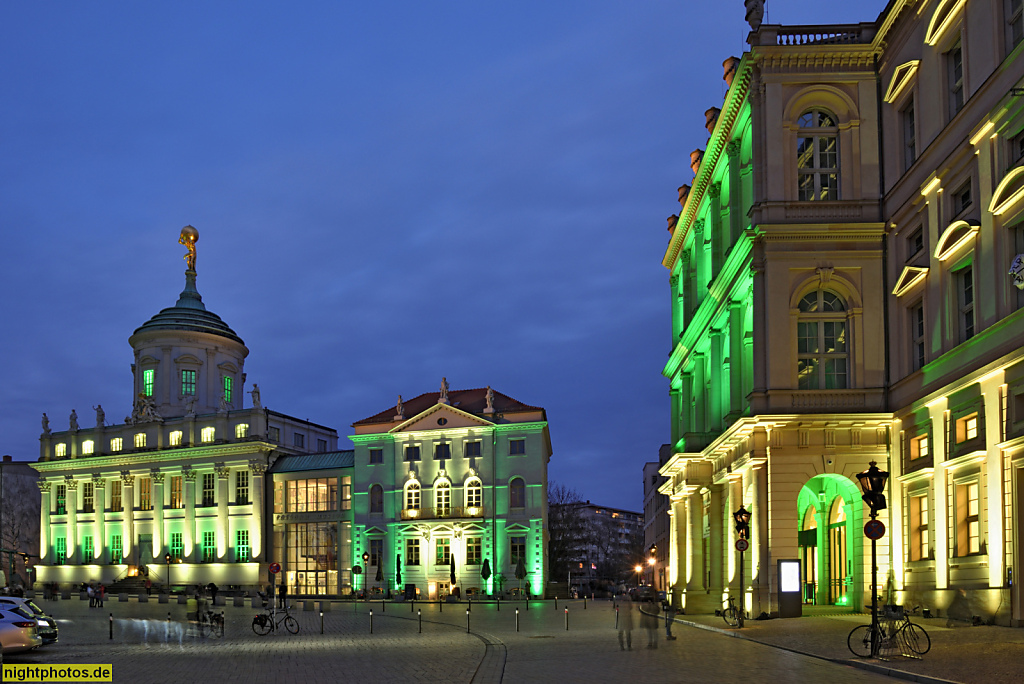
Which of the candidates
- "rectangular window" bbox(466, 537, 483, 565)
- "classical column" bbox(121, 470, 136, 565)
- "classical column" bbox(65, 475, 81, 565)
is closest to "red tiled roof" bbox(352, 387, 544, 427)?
"rectangular window" bbox(466, 537, 483, 565)

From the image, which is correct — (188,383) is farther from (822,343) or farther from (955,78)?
(955,78)

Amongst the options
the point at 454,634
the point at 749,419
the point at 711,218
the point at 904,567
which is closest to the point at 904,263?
the point at 749,419

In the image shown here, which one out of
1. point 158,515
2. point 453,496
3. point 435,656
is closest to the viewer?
point 435,656

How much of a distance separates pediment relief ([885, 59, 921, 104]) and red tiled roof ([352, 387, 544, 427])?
162 feet

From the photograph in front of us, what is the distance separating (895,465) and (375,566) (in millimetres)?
55700

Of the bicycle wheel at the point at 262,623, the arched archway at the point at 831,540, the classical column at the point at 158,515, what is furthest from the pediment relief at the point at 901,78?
the classical column at the point at 158,515

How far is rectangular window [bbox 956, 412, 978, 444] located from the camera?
1197 inches

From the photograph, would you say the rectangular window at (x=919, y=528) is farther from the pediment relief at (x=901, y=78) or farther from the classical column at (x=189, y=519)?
the classical column at (x=189, y=519)

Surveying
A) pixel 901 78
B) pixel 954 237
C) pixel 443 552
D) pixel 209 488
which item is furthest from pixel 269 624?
pixel 209 488

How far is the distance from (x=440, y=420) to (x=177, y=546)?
28.8 meters

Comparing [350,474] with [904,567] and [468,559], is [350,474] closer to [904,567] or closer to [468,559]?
[468,559]

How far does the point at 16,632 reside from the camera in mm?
24297

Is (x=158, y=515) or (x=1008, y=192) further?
(x=158, y=515)

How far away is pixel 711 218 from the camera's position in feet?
165
